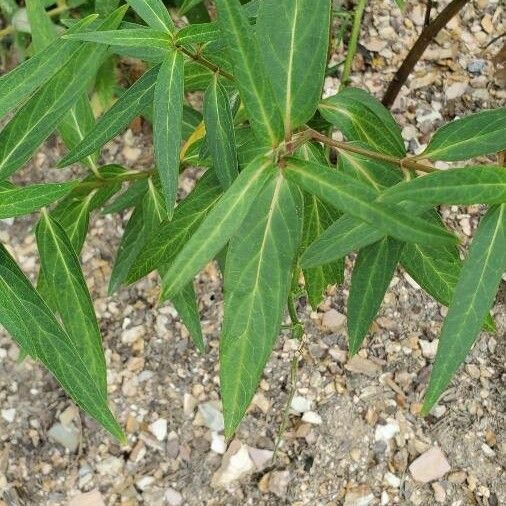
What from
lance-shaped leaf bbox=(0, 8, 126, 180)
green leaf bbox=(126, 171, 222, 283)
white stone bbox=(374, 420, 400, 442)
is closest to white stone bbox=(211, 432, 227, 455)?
white stone bbox=(374, 420, 400, 442)

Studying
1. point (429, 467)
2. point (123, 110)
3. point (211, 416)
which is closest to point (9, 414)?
point (211, 416)

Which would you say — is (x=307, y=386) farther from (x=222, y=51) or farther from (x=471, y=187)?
(x=471, y=187)

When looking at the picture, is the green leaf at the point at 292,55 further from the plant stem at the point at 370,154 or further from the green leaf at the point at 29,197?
the green leaf at the point at 29,197

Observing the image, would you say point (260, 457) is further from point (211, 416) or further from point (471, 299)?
point (471, 299)

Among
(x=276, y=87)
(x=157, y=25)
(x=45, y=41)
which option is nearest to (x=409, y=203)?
(x=276, y=87)

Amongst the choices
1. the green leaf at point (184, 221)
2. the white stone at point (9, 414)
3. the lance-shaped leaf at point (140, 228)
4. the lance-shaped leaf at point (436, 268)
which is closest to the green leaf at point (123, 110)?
the green leaf at point (184, 221)

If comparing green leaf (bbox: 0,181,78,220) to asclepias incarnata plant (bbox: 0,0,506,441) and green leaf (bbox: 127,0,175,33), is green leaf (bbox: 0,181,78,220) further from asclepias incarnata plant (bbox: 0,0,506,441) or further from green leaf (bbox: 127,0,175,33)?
green leaf (bbox: 127,0,175,33)
